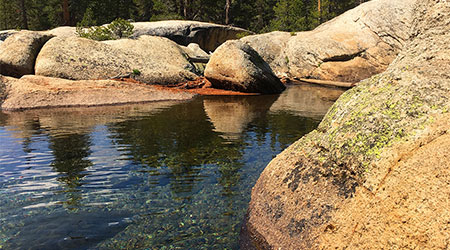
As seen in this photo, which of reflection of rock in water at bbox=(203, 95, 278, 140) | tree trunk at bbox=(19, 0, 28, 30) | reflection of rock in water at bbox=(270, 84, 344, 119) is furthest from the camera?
tree trunk at bbox=(19, 0, 28, 30)

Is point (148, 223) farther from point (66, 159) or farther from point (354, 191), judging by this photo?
point (66, 159)

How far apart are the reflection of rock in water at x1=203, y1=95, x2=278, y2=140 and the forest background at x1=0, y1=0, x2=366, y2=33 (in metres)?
29.4

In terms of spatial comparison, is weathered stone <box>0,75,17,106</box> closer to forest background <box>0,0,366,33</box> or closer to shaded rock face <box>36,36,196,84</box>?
shaded rock face <box>36,36,196,84</box>

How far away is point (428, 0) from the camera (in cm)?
459

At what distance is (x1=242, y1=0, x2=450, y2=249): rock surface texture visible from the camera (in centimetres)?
279

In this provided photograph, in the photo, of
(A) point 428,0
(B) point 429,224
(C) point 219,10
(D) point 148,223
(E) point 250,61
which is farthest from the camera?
(C) point 219,10

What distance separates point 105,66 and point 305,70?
1918cm

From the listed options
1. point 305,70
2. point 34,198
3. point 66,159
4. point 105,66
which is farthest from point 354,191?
point 305,70

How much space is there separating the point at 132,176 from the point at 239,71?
1586cm

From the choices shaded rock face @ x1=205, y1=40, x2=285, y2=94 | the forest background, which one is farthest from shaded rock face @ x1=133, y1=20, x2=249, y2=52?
shaded rock face @ x1=205, y1=40, x2=285, y2=94

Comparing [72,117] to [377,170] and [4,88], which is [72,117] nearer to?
[4,88]

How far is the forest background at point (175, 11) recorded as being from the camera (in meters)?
46.9

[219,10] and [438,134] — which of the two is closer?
[438,134]

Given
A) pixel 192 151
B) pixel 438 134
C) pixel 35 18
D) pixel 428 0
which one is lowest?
pixel 192 151
